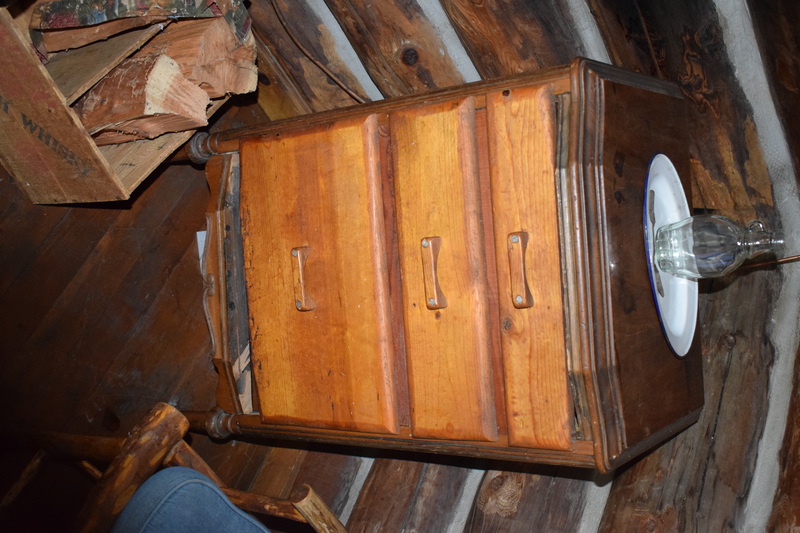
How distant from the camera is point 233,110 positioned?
2.00 meters

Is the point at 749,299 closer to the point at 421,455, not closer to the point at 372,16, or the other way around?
the point at 421,455

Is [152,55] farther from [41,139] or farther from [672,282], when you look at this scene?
[672,282]

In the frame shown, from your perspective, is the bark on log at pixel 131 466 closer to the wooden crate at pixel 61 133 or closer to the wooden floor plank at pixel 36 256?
the wooden crate at pixel 61 133

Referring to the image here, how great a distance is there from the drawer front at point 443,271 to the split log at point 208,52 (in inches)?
20.2

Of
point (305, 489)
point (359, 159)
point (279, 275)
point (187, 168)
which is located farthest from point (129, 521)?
point (187, 168)

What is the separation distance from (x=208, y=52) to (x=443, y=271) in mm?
762

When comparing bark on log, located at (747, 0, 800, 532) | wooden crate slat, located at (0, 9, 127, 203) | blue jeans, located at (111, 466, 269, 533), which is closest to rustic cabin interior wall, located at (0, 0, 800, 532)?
bark on log, located at (747, 0, 800, 532)

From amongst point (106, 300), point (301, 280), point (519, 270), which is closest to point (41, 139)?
point (106, 300)

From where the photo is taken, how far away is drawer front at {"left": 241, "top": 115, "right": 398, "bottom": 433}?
122cm

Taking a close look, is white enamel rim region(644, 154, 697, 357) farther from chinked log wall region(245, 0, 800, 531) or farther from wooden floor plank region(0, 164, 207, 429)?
wooden floor plank region(0, 164, 207, 429)

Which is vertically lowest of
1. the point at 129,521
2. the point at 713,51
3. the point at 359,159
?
the point at 129,521

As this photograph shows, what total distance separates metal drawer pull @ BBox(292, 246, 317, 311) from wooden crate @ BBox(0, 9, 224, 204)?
0.46 m

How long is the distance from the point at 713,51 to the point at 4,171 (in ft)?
5.49

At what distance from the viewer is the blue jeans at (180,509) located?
1077 millimetres
